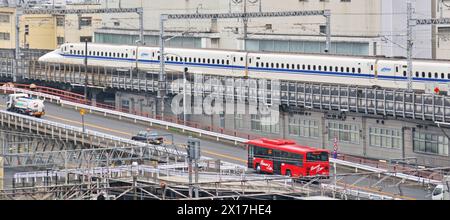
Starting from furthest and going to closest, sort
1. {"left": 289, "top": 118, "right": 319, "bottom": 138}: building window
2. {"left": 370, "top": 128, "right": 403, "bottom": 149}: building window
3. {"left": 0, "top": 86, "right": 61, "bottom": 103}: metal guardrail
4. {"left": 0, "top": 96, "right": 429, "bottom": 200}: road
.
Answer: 1. {"left": 0, "top": 86, "right": 61, "bottom": 103}: metal guardrail
2. {"left": 289, "top": 118, "right": 319, "bottom": 138}: building window
3. {"left": 370, "top": 128, "right": 403, "bottom": 149}: building window
4. {"left": 0, "top": 96, "right": 429, "bottom": 200}: road

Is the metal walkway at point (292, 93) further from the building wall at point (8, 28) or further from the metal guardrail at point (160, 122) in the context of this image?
the building wall at point (8, 28)

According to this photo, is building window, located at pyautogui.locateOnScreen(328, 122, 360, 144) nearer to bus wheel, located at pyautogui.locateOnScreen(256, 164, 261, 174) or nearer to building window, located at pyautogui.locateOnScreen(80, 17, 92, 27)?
bus wheel, located at pyautogui.locateOnScreen(256, 164, 261, 174)

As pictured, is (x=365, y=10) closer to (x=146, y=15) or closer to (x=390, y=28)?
(x=390, y=28)

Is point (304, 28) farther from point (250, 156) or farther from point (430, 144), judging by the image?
point (250, 156)

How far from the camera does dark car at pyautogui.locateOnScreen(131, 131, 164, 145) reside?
46.5 meters

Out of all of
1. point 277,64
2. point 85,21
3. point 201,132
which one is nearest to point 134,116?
point 201,132

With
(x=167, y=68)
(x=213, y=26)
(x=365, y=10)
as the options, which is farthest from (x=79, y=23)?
(x=365, y=10)

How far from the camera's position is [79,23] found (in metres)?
81.8

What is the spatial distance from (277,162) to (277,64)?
17.2 metres

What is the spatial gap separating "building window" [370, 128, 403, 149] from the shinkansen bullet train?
7.64 feet

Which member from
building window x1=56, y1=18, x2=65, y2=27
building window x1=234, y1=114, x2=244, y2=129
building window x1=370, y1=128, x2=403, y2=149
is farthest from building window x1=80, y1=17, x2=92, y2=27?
building window x1=370, y1=128, x2=403, y2=149

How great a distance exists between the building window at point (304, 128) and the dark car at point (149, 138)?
7.51m

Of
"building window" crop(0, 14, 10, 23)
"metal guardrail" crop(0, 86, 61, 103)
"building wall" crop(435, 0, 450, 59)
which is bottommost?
"metal guardrail" crop(0, 86, 61, 103)

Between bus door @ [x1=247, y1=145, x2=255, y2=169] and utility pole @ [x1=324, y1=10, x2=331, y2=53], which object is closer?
bus door @ [x1=247, y1=145, x2=255, y2=169]
